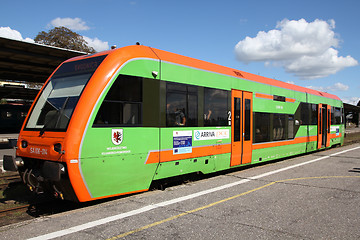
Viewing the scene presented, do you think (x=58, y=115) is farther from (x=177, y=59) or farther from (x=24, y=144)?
(x=177, y=59)

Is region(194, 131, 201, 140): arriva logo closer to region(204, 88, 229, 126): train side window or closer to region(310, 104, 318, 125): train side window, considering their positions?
region(204, 88, 229, 126): train side window

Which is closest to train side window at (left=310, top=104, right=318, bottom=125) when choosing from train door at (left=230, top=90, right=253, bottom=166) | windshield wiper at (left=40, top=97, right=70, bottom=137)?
train door at (left=230, top=90, right=253, bottom=166)

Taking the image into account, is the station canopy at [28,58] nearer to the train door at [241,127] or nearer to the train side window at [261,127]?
the train door at [241,127]

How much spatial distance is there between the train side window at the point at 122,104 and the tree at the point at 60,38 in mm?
43711

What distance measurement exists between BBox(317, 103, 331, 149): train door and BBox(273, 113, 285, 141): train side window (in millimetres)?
4789

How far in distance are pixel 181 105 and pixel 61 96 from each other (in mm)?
2907

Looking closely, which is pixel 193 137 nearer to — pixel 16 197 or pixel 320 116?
pixel 16 197

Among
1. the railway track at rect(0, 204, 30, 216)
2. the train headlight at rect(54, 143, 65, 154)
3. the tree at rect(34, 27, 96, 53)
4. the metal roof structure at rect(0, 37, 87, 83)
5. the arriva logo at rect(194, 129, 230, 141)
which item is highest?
the tree at rect(34, 27, 96, 53)

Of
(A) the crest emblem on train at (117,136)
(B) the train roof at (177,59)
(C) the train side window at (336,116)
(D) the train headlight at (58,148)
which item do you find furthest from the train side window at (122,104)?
(C) the train side window at (336,116)

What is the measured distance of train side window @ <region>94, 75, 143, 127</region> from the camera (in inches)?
238

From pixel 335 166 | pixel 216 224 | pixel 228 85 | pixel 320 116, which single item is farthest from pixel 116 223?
pixel 320 116

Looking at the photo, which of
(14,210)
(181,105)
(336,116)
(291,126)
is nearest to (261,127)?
(291,126)

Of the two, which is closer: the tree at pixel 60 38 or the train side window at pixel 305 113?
the train side window at pixel 305 113

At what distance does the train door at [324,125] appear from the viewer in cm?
1670
